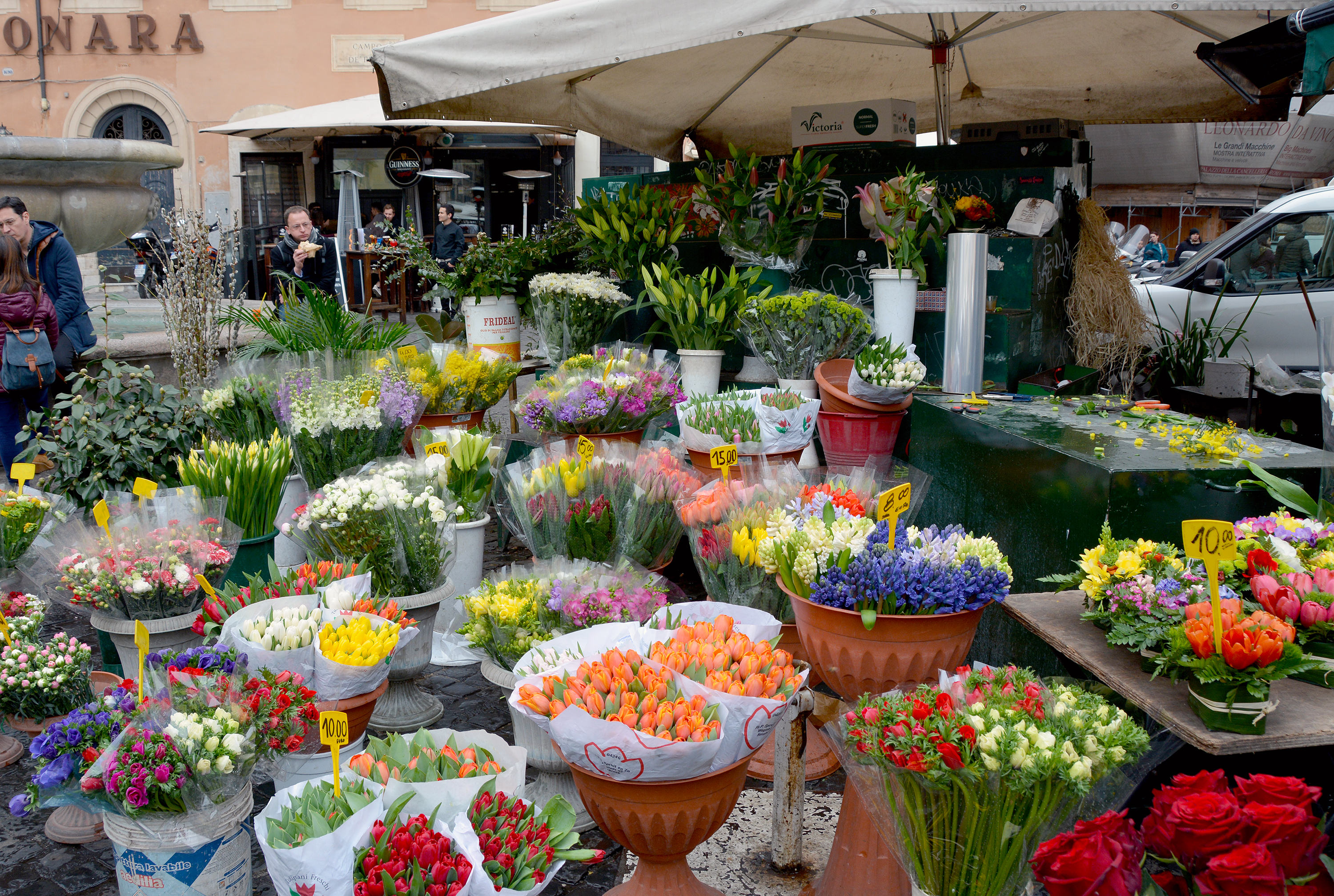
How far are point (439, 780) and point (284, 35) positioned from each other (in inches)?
703

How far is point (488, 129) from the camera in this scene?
1337cm

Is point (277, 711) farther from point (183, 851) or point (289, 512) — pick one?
point (289, 512)

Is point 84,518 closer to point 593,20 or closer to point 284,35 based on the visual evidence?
point 593,20

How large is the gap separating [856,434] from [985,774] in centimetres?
257

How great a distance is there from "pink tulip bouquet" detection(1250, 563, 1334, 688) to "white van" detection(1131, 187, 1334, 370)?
5772mm

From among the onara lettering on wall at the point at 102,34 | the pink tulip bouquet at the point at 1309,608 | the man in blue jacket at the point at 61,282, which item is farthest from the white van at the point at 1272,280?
the onara lettering on wall at the point at 102,34

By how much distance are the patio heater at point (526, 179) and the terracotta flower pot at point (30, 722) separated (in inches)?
459

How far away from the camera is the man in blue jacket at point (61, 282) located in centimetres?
526

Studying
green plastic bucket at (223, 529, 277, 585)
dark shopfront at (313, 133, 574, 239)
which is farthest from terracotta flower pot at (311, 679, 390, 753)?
dark shopfront at (313, 133, 574, 239)

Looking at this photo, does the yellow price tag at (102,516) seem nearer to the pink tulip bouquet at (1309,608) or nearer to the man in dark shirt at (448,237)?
the pink tulip bouquet at (1309,608)

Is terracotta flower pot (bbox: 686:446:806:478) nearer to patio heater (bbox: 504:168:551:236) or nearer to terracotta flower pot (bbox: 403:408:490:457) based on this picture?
terracotta flower pot (bbox: 403:408:490:457)

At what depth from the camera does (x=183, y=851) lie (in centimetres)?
213

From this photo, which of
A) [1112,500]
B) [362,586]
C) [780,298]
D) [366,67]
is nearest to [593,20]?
[780,298]

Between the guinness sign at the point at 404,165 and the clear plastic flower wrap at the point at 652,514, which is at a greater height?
the guinness sign at the point at 404,165
